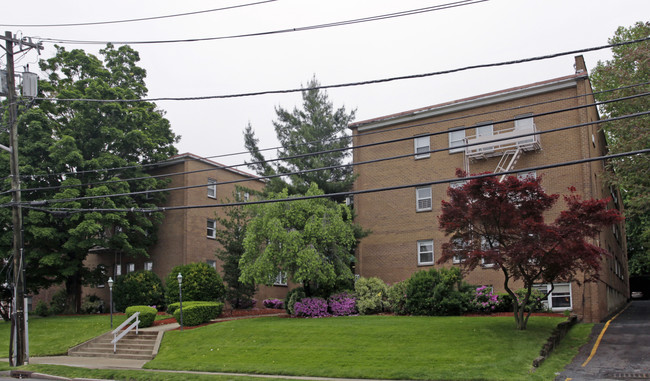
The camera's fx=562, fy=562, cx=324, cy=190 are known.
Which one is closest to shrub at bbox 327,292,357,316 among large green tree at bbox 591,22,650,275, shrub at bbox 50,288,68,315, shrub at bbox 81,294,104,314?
large green tree at bbox 591,22,650,275

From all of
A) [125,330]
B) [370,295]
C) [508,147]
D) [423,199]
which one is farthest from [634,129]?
[125,330]

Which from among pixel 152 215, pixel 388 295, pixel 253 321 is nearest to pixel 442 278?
pixel 388 295

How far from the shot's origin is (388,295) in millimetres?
25922

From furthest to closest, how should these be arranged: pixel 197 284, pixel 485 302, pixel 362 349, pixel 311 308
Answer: pixel 197 284, pixel 311 308, pixel 485 302, pixel 362 349

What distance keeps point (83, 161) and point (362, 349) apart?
2031 cm

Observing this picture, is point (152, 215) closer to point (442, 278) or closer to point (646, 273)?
point (442, 278)

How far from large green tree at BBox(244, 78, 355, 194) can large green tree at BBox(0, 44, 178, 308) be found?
721 cm

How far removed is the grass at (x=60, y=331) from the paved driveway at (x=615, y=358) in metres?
19.9

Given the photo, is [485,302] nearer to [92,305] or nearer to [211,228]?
[211,228]

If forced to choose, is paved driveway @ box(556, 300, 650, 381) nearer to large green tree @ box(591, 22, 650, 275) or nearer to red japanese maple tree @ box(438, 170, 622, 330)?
red japanese maple tree @ box(438, 170, 622, 330)

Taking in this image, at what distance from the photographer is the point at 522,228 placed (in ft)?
57.9

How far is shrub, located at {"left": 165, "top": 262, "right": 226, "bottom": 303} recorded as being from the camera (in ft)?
94.8

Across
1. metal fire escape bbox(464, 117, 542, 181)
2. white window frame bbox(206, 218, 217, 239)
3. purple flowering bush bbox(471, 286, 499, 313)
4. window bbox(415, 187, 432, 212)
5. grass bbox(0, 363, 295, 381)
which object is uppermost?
metal fire escape bbox(464, 117, 542, 181)

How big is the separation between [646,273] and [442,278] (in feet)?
139
